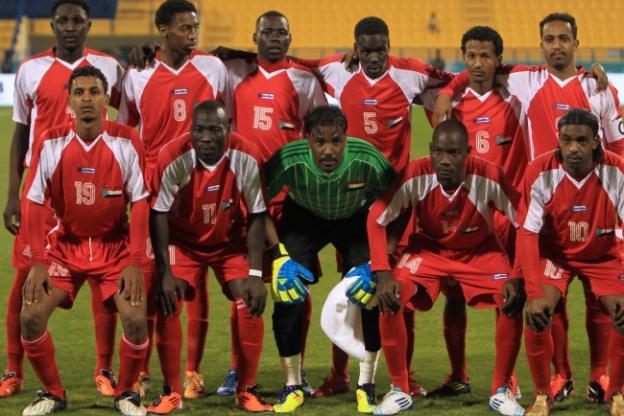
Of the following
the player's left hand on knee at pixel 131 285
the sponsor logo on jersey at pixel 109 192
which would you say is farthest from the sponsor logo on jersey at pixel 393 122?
the player's left hand on knee at pixel 131 285

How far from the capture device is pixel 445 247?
605cm

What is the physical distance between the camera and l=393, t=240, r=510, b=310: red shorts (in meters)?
5.89

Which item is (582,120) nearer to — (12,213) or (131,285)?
(131,285)

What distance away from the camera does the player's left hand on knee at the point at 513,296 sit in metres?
5.70

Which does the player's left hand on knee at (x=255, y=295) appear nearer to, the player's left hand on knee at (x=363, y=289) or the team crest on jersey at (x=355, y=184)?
the player's left hand on knee at (x=363, y=289)

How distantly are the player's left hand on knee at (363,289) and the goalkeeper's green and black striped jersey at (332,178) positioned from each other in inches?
16.0

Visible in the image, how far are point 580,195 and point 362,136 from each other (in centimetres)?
152

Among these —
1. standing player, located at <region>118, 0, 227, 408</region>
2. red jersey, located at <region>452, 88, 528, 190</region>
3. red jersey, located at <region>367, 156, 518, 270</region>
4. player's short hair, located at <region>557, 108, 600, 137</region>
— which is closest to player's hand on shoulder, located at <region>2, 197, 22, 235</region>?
standing player, located at <region>118, 0, 227, 408</region>

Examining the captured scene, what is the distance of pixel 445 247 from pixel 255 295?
3.46 ft

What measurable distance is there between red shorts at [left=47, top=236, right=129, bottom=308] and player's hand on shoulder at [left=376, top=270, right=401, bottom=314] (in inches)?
51.1

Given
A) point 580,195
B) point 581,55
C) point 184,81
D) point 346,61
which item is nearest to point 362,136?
point 346,61

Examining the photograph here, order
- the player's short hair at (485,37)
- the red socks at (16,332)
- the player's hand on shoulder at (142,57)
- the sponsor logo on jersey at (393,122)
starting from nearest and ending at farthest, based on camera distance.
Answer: the red socks at (16,332), the player's short hair at (485,37), the player's hand on shoulder at (142,57), the sponsor logo on jersey at (393,122)

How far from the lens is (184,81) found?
21.7 feet

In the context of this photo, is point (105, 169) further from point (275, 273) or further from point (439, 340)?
point (439, 340)
